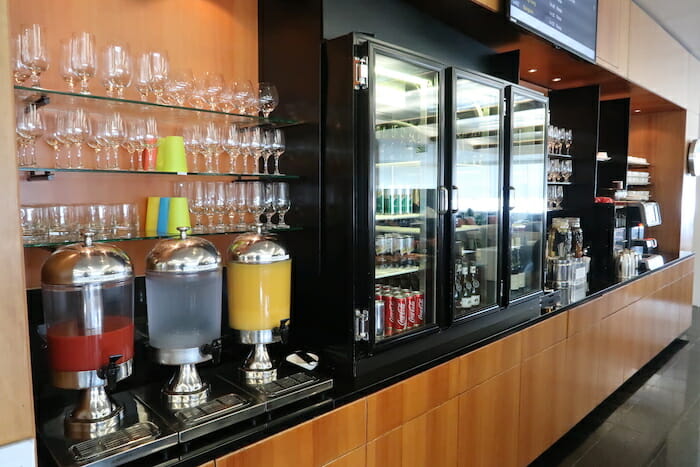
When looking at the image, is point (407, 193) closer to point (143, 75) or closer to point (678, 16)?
point (143, 75)

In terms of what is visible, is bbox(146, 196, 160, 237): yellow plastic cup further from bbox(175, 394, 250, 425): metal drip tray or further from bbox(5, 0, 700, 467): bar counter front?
bbox(175, 394, 250, 425): metal drip tray

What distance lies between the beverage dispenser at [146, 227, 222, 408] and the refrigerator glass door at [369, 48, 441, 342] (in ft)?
2.62

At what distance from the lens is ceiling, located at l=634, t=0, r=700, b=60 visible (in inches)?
158

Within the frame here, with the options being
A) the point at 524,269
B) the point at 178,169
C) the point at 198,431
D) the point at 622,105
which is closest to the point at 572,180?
the point at 622,105

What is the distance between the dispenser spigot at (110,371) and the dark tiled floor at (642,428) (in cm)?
251

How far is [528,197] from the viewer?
3096 millimetres

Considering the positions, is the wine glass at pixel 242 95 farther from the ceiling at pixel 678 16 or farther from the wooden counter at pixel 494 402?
the ceiling at pixel 678 16

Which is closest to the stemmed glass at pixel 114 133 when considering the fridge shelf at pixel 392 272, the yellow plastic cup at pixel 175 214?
the yellow plastic cup at pixel 175 214

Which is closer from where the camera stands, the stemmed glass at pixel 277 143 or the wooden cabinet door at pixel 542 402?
the stemmed glass at pixel 277 143

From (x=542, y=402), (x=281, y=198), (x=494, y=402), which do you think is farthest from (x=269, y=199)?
(x=542, y=402)

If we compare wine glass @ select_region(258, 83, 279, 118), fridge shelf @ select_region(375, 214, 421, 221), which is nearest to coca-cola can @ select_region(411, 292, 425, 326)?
fridge shelf @ select_region(375, 214, 421, 221)

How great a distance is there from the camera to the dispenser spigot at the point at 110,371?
1.40 meters

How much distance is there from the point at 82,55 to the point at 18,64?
0.61ft

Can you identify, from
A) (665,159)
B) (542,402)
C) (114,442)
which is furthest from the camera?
(665,159)
